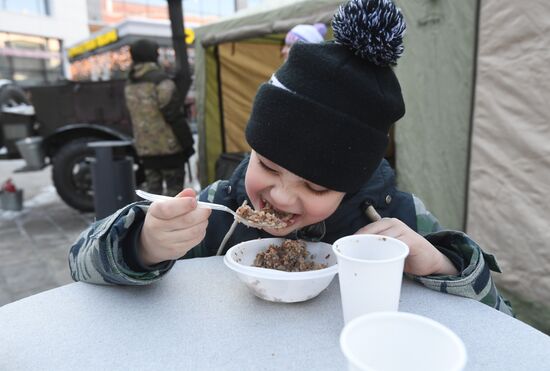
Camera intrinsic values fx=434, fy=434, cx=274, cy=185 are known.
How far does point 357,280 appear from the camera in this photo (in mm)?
805

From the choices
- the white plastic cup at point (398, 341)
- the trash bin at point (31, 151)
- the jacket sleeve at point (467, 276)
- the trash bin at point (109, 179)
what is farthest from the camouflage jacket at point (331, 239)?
the trash bin at point (31, 151)

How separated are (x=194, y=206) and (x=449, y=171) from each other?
2.38m

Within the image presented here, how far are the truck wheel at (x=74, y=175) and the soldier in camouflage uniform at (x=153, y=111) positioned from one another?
84 centimetres

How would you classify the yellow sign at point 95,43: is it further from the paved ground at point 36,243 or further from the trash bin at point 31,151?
the trash bin at point 31,151

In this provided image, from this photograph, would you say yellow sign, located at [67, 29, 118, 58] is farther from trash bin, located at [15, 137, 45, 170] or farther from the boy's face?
the boy's face

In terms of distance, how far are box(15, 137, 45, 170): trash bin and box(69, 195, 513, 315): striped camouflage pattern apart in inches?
200

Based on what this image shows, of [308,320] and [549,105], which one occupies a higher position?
[549,105]

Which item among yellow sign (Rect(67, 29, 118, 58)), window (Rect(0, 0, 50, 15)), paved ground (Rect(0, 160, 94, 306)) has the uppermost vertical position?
window (Rect(0, 0, 50, 15))

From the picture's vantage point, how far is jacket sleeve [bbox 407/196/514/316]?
109 centimetres

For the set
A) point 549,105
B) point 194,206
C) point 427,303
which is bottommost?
point 427,303

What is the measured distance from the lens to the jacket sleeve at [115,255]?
1.07 metres

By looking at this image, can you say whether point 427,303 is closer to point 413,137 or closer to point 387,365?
point 387,365

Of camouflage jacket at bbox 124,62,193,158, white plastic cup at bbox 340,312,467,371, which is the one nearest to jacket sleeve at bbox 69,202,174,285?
white plastic cup at bbox 340,312,467,371

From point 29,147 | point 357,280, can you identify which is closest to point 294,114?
point 357,280
